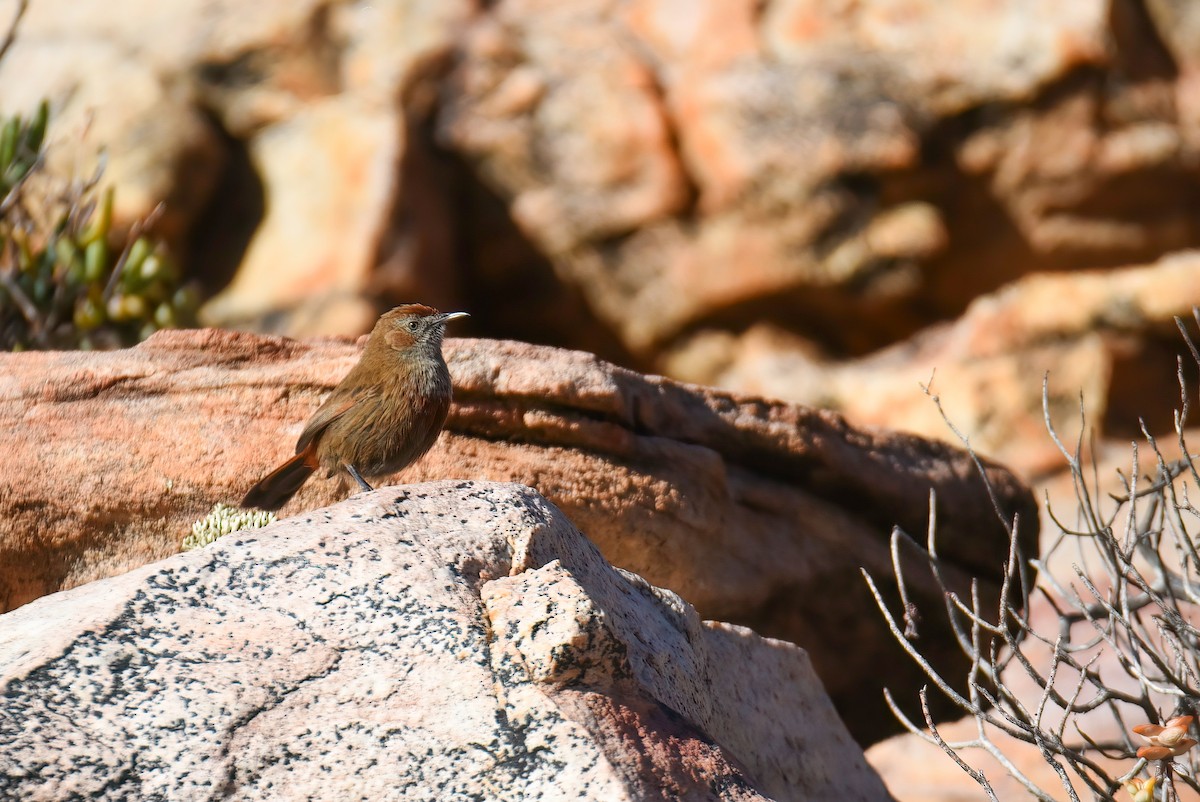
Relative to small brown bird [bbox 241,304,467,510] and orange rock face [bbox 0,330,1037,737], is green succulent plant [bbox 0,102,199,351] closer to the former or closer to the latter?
orange rock face [bbox 0,330,1037,737]

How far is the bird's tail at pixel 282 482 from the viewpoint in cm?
480

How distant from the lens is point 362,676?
3.08 metres

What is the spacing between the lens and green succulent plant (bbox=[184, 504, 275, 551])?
4746 millimetres

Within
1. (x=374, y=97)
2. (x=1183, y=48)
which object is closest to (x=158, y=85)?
(x=374, y=97)

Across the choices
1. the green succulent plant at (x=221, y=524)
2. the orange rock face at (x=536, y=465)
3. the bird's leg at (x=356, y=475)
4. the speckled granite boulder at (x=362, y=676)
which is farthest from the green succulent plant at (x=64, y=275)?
the speckled granite boulder at (x=362, y=676)

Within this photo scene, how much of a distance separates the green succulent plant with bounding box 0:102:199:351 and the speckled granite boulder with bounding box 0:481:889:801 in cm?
464

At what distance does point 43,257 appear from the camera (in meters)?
7.82

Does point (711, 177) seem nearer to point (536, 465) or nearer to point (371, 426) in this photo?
point (536, 465)

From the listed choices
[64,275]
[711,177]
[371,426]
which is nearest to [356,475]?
[371,426]

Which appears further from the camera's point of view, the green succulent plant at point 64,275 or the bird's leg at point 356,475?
the green succulent plant at point 64,275

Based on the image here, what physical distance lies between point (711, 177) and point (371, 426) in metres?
6.89

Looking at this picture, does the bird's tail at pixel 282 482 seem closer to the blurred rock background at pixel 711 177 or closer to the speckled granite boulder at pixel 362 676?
the speckled granite boulder at pixel 362 676

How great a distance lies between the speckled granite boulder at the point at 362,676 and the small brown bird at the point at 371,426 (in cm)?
117

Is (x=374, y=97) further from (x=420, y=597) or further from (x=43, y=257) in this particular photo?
(x=420, y=597)
